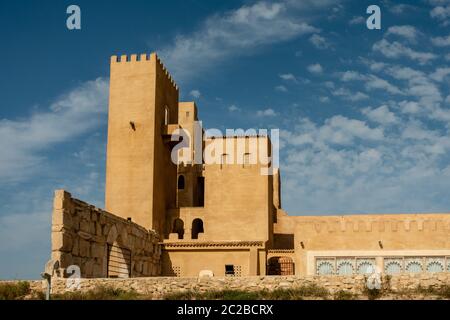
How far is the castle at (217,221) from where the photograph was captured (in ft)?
101

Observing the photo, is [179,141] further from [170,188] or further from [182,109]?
[182,109]

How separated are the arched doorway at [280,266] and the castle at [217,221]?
54 millimetres

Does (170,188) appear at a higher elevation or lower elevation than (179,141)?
lower

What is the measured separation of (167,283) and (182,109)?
2933 cm

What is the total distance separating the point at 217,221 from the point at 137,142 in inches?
232

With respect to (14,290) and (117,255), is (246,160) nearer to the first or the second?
(117,255)

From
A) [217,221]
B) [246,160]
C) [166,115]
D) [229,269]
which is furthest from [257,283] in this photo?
[166,115]

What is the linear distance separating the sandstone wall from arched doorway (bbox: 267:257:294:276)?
15631 mm

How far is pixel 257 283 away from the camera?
18641mm

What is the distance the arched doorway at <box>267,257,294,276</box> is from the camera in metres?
34.2

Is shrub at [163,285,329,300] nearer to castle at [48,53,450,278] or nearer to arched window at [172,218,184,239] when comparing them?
castle at [48,53,450,278]

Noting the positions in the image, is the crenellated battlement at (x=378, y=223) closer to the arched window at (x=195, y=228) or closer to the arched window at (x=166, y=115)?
the arched window at (x=195, y=228)
